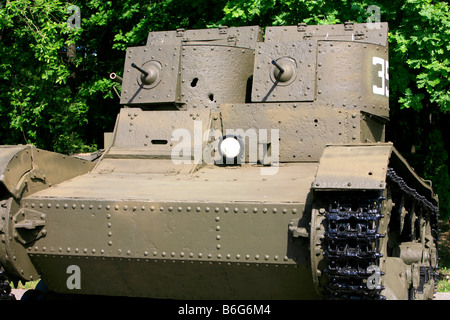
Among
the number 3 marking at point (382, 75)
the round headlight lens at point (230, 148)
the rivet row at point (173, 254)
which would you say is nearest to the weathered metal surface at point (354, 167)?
the rivet row at point (173, 254)

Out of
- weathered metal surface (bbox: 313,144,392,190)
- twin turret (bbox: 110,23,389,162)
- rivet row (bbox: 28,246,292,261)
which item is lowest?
rivet row (bbox: 28,246,292,261)

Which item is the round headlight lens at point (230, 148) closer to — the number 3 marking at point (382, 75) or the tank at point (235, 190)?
the tank at point (235, 190)

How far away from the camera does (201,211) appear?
5.10 metres

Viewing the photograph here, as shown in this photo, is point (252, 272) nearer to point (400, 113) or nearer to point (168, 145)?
point (168, 145)

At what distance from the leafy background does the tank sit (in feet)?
8.58

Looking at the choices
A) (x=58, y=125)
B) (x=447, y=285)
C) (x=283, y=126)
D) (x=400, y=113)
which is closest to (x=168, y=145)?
(x=283, y=126)

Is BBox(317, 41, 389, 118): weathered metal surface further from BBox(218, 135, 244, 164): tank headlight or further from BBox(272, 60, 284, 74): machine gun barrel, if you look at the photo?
BBox(218, 135, 244, 164): tank headlight

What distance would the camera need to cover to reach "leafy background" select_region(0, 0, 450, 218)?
10.3 meters

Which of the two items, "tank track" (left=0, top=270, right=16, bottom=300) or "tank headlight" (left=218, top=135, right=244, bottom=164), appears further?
"tank headlight" (left=218, top=135, right=244, bottom=164)

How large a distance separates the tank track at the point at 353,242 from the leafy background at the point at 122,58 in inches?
235

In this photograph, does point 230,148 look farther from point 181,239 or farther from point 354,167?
Result: point 354,167

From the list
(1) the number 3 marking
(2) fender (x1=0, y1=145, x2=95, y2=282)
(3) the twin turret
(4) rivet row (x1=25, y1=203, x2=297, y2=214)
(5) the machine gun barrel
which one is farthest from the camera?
(1) the number 3 marking

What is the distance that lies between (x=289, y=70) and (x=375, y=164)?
2.66 m

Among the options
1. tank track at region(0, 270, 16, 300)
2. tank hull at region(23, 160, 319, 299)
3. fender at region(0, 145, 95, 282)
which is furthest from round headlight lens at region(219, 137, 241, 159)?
tank track at region(0, 270, 16, 300)
